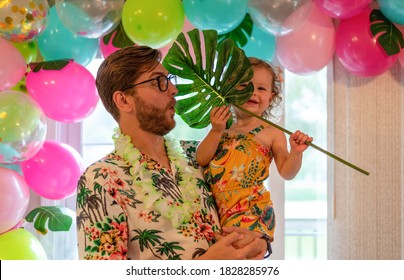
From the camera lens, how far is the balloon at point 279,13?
2611 mm

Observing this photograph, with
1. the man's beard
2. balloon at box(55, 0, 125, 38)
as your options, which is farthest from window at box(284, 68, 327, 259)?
the man's beard

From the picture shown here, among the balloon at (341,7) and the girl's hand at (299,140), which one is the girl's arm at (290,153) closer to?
the girl's hand at (299,140)

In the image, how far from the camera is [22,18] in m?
2.58

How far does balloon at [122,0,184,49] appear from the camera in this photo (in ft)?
8.52

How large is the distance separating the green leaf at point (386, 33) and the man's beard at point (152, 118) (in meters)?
1.16

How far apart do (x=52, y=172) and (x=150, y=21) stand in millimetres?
764

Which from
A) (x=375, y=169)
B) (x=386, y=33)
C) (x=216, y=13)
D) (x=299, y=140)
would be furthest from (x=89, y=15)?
(x=375, y=169)

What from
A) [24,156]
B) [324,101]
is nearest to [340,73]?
[324,101]

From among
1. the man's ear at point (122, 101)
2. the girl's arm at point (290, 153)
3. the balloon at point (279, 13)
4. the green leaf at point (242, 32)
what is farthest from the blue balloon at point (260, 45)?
the man's ear at point (122, 101)

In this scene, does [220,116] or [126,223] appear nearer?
[126,223]

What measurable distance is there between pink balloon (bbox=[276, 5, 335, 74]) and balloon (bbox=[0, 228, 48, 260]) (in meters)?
1.32

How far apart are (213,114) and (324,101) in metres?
1.43

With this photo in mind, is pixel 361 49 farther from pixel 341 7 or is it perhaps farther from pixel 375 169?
pixel 375 169

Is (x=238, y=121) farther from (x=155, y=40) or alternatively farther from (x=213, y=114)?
(x=155, y=40)
